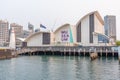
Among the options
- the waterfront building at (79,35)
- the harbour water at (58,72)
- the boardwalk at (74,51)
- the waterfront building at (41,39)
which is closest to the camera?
the harbour water at (58,72)

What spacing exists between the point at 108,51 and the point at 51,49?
64.1 feet

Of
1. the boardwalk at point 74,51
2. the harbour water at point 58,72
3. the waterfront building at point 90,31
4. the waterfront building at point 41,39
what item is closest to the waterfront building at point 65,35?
the waterfront building at point 90,31

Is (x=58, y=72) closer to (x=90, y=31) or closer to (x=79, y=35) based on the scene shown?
(x=90, y=31)

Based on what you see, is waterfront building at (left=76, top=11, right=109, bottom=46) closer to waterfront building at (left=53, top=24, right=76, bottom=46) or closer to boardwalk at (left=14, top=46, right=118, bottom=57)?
waterfront building at (left=53, top=24, right=76, bottom=46)

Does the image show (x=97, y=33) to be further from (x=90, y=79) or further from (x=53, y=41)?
(x=90, y=79)

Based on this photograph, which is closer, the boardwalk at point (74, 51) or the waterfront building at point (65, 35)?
the boardwalk at point (74, 51)

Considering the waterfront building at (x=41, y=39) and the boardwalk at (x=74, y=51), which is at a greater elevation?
the waterfront building at (x=41, y=39)

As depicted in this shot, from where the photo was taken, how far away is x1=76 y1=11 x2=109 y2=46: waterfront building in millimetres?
108750

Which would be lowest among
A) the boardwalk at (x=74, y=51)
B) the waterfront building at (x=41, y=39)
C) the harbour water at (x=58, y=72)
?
the harbour water at (x=58, y=72)

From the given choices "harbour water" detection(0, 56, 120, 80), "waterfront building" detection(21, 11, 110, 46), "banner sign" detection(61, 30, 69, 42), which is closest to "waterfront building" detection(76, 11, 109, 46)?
"waterfront building" detection(21, 11, 110, 46)

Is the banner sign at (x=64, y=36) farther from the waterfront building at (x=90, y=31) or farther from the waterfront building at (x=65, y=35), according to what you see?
the waterfront building at (x=90, y=31)

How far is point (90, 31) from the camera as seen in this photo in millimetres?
108812

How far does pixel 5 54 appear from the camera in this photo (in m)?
69.2

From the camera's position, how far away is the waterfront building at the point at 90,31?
10875 cm
